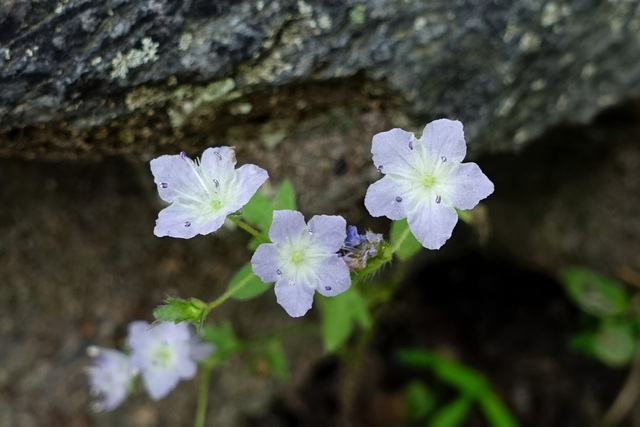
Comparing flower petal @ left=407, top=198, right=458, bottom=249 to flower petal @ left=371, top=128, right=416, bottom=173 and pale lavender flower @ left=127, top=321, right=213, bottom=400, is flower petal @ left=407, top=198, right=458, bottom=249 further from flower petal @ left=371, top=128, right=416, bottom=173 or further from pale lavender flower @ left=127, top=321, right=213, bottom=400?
pale lavender flower @ left=127, top=321, right=213, bottom=400

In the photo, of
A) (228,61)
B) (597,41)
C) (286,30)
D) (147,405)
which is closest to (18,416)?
(147,405)

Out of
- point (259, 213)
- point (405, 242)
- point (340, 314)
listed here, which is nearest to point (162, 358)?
point (340, 314)

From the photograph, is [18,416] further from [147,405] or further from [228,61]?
[228,61]

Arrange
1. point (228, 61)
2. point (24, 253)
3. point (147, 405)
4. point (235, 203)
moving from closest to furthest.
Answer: point (235, 203), point (228, 61), point (24, 253), point (147, 405)

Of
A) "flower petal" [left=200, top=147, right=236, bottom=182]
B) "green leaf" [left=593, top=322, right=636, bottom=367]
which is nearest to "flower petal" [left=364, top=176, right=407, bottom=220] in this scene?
"flower petal" [left=200, top=147, right=236, bottom=182]

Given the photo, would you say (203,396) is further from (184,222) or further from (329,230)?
(329,230)
